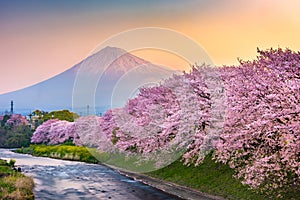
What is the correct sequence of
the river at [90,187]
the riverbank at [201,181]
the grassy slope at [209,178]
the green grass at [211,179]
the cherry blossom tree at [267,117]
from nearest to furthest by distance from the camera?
1. the cherry blossom tree at [267,117]
2. the green grass at [211,179]
3. the grassy slope at [209,178]
4. the riverbank at [201,181]
5. the river at [90,187]

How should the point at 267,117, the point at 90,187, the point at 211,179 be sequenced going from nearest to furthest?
the point at 267,117, the point at 211,179, the point at 90,187

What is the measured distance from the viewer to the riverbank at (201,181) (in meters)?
21.5

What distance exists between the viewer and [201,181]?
2559 cm

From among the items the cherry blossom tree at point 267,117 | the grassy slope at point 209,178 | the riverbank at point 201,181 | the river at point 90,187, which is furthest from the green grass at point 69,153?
the cherry blossom tree at point 267,117

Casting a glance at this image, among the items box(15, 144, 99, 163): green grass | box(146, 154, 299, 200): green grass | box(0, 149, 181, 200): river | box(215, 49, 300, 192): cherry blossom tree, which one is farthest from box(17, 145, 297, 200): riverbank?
box(15, 144, 99, 163): green grass

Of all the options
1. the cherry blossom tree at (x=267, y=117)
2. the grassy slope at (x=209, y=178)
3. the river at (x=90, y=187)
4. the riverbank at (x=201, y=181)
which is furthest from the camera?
the river at (x=90, y=187)

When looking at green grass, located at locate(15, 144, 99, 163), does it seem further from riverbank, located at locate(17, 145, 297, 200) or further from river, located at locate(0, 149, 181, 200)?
riverbank, located at locate(17, 145, 297, 200)

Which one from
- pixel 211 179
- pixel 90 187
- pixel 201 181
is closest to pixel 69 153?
pixel 90 187

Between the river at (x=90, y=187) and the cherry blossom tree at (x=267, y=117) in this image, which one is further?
the river at (x=90, y=187)

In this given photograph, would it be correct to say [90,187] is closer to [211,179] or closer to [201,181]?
[201,181]

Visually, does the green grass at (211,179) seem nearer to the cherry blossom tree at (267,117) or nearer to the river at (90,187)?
the cherry blossom tree at (267,117)

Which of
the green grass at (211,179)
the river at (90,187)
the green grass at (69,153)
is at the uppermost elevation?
the green grass at (69,153)

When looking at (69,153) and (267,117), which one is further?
(69,153)

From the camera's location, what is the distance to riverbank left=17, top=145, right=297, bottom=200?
21.5 metres
